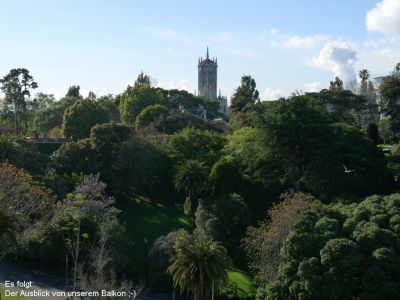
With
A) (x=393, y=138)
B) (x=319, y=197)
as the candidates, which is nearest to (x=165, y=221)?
(x=319, y=197)

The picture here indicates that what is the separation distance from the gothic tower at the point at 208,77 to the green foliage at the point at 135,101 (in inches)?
4351

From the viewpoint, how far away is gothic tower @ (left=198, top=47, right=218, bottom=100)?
195625 mm

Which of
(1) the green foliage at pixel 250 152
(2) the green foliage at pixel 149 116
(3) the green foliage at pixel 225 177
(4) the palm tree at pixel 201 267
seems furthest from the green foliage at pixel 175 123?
(4) the palm tree at pixel 201 267

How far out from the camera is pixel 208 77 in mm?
196375

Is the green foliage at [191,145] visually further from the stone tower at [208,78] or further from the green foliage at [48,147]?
the stone tower at [208,78]

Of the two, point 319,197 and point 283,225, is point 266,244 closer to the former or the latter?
point 283,225

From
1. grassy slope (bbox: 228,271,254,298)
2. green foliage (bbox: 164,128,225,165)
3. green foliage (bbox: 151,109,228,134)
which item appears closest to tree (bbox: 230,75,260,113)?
green foliage (bbox: 151,109,228,134)

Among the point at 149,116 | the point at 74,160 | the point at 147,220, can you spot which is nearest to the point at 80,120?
the point at 149,116

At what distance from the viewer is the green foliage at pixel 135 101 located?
8212 cm

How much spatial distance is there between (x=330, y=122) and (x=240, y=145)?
8.20 m

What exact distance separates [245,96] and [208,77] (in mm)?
110583

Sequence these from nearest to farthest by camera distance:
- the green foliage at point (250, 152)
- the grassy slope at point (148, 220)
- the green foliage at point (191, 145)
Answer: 1. the grassy slope at point (148, 220)
2. the green foliage at point (250, 152)
3. the green foliage at point (191, 145)

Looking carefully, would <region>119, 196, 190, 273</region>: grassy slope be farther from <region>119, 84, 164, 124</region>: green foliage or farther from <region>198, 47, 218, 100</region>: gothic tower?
<region>198, 47, 218, 100</region>: gothic tower

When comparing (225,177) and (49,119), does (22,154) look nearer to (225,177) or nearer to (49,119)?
(225,177)
